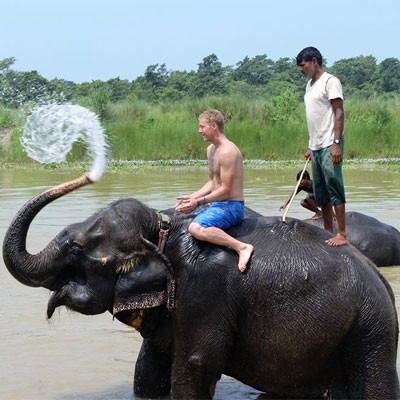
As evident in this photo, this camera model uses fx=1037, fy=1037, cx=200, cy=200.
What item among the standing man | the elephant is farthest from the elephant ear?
the elephant

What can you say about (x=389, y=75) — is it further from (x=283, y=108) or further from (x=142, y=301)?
(x=142, y=301)

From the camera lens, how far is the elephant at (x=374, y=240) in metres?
9.89

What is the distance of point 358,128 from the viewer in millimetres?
27812

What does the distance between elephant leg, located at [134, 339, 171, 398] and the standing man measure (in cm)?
158

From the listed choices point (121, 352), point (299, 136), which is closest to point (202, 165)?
point (299, 136)

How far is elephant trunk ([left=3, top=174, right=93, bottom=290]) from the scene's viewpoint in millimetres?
5551

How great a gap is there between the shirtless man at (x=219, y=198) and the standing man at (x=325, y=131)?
1174 millimetres

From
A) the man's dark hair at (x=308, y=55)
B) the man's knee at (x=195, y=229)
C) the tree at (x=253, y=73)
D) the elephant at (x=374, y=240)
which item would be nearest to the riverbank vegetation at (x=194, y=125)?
the elephant at (x=374, y=240)

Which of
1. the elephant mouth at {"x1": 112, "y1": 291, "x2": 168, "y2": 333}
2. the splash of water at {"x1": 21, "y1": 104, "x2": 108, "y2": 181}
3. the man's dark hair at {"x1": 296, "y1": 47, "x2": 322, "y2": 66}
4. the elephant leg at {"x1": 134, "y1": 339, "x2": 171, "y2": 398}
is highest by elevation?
the man's dark hair at {"x1": 296, "y1": 47, "x2": 322, "y2": 66}

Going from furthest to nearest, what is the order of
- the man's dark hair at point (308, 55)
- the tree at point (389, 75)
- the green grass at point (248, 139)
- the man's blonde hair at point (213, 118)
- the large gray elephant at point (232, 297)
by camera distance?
the tree at point (389, 75) < the green grass at point (248, 139) < the man's dark hair at point (308, 55) < the man's blonde hair at point (213, 118) < the large gray elephant at point (232, 297)

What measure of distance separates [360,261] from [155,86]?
5944 centimetres

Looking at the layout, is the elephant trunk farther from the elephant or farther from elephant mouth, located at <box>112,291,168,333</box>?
the elephant

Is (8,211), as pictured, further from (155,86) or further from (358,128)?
(155,86)

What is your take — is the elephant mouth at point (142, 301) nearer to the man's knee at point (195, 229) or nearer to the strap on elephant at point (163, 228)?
the strap on elephant at point (163, 228)
